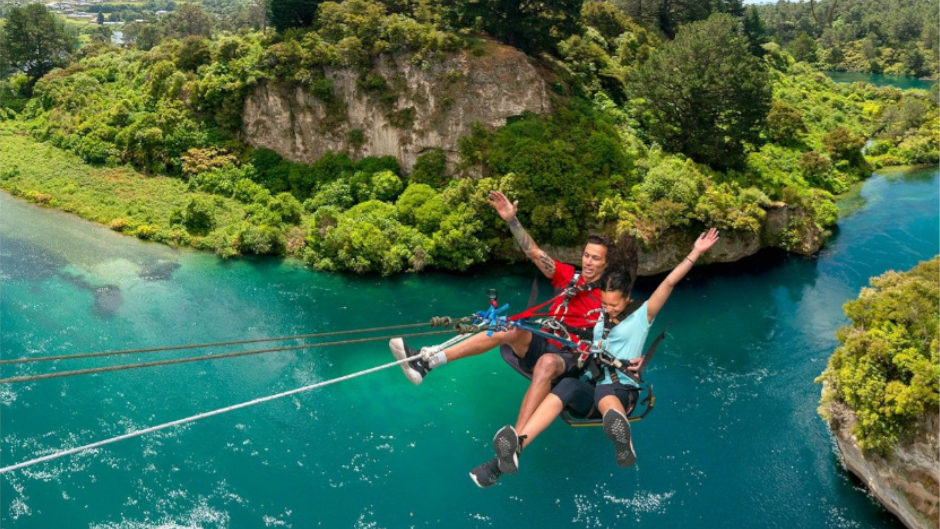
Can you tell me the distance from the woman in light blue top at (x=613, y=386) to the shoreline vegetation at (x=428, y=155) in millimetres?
16329

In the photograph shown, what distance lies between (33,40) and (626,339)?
5042 cm

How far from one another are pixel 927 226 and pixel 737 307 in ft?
43.3

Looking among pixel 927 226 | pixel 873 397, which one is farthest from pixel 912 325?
pixel 927 226

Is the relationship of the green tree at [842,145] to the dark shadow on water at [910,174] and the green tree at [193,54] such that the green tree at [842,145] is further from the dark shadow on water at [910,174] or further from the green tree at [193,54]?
the green tree at [193,54]

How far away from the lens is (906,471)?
1420cm

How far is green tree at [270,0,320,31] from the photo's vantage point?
30.5 meters

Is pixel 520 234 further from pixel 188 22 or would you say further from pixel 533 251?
pixel 188 22

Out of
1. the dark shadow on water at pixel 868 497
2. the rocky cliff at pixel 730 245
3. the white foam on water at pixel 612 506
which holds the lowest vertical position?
the white foam on water at pixel 612 506

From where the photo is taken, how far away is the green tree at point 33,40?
43.9 m

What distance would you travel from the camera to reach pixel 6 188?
3228 cm

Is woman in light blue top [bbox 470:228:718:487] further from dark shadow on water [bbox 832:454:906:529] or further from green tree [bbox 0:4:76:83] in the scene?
green tree [bbox 0:4:76:83]

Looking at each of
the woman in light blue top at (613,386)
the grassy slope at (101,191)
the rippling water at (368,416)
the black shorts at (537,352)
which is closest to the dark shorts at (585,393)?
the woman in light blue top at (613,386)

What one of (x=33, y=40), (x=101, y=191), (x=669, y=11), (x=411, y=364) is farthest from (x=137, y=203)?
(x=669, y=11)

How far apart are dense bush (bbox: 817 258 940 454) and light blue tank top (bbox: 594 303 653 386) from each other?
8876mm
